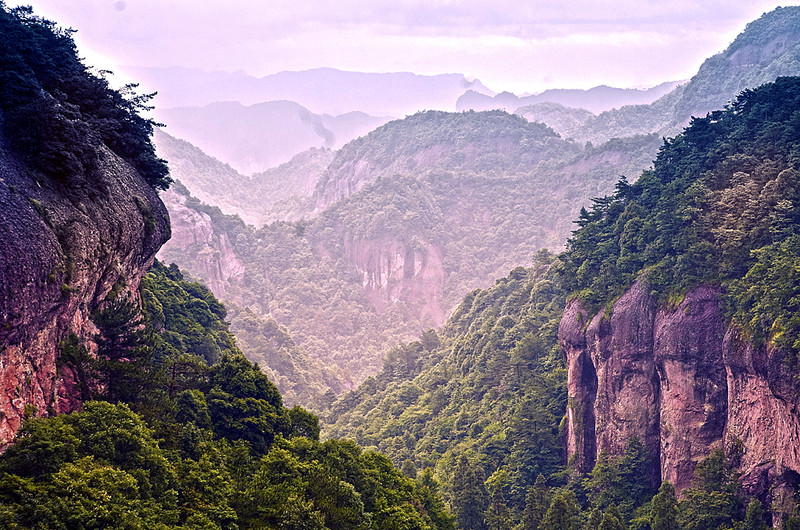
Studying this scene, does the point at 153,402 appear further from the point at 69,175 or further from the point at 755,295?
the point at 755,295

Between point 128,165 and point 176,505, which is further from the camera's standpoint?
point 128,165

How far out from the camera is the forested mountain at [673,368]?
38.3 meters

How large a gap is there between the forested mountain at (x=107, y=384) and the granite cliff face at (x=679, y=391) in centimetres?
1568

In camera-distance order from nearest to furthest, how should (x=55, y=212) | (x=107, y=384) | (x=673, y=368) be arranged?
1. (x=55, y=212)
2. (x=107, y=384)
3. (x=673, y=368)

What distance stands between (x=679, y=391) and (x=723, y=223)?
10.6m

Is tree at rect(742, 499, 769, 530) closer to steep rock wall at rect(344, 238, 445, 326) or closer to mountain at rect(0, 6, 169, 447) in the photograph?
mountain at rect(0, 6, 169, 447)

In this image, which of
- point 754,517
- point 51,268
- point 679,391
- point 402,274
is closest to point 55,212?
point 51,268

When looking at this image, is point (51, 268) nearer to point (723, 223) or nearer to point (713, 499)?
point (713, 499)

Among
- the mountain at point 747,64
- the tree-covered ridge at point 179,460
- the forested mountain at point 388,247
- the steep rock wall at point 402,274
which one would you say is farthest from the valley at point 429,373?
the mountain at point 747,64

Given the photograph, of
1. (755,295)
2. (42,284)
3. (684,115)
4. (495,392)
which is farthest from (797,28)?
(42,284)

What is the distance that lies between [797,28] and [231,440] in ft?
523

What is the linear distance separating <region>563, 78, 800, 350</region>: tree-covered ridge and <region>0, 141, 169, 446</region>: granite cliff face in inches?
1250

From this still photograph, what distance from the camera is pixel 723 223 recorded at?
4478 centimetres

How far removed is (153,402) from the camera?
99.1ft
